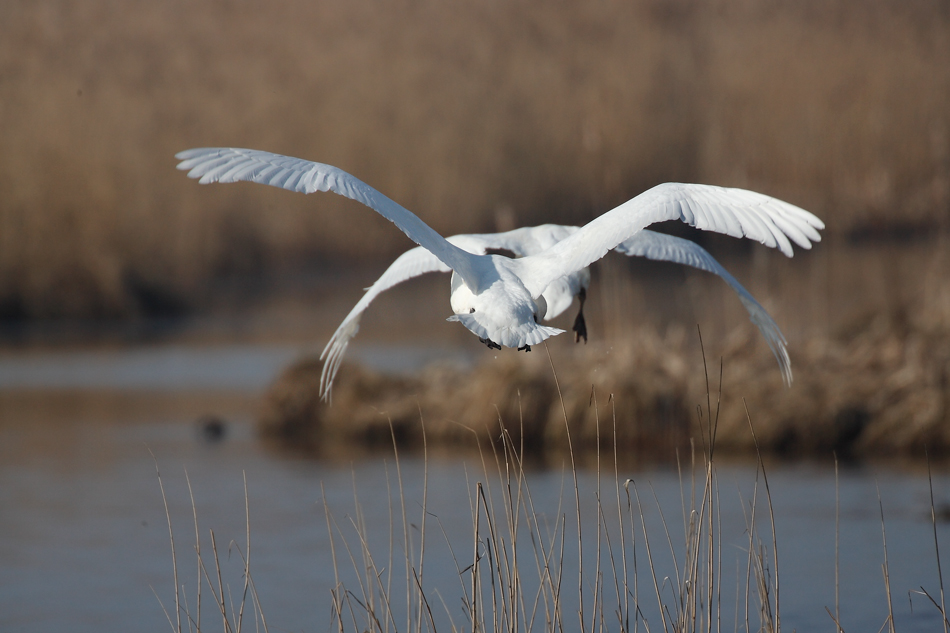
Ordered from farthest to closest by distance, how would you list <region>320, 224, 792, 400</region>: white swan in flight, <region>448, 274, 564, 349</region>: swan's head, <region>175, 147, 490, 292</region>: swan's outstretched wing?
<region>320, 224, 792, 400</region>: white swan in flight
<region>175, 147, 490, 292</region>: swan's outstretched wing
<region>448, 274, 564, 349</region>: swan's head

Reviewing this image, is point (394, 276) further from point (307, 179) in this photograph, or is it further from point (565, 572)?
point (565, 572)

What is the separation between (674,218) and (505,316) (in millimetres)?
772

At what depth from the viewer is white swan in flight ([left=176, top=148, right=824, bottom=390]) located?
3.86 metres

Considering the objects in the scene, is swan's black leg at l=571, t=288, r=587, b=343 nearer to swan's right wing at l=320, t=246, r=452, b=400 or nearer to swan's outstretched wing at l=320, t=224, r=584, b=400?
swan's outstretched wing at l=320, t=224, r=584, b=400

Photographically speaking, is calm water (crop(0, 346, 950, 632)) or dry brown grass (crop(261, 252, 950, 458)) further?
dry brown grass (crop(261, 252, 950, 458))

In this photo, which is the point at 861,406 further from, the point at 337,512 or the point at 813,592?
the point at 337,512

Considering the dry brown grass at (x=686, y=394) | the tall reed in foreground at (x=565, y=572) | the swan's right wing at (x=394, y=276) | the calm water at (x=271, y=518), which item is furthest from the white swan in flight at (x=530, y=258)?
the dry brown grass at (x=686, y=394)

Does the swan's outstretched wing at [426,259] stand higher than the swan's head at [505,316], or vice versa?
the swan's outstretched wing at [426,259]

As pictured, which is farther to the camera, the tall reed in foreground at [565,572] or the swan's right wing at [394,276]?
the swan's right wing at [394,276]

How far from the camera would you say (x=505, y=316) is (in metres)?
3.88

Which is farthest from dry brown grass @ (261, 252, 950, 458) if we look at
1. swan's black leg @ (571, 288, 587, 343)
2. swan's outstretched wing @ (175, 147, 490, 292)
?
swan's outstretched wing @ (175, 147, 490, 292)

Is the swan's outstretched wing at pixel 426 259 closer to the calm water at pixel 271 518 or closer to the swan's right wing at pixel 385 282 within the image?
the swan's right wing at pixel 385 282

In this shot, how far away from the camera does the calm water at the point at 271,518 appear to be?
696 centimetres

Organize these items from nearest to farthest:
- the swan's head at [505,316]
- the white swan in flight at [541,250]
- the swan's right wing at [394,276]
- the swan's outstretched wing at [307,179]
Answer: the swan's head at [505,316] < the swan's outstretched wing at [307,179] < the white swan in flight at [541,250] < the swan's right wing at [394,276]
